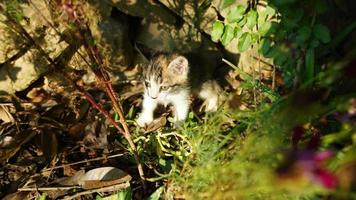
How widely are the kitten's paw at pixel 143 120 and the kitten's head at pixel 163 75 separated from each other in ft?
0.49

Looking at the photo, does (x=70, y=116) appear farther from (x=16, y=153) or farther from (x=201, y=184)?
(x=201, y=184)

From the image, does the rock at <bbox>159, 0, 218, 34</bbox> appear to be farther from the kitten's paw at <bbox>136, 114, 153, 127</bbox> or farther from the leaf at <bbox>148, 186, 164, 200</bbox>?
the leaf at <bbox>148, 186, 164, 200</bbox>

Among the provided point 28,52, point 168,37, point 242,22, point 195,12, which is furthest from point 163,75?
point 28,52

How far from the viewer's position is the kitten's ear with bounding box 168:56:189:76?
10.7 ft

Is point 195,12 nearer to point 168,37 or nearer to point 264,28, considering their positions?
point 168,37

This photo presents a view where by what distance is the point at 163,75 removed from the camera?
338 centimetres

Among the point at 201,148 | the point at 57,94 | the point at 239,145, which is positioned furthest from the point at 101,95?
the point at 239,145

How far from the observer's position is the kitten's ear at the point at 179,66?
3.25m

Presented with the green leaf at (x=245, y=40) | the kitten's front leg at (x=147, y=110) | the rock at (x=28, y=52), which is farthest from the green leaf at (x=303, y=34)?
the rock at (x=28, y=52)

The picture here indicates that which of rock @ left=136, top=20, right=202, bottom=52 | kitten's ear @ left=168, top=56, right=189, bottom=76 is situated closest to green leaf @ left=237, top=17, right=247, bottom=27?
kitten's ear @ left=168, top=56, right=189, bottom=76

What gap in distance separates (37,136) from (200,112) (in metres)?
1.16

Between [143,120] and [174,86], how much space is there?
1.12 ft

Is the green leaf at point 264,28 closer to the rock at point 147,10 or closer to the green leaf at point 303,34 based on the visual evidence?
the green leaf at point 303,34

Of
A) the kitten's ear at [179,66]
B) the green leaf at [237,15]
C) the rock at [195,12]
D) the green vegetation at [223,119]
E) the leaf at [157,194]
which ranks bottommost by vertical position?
the leaf at [157,194]
